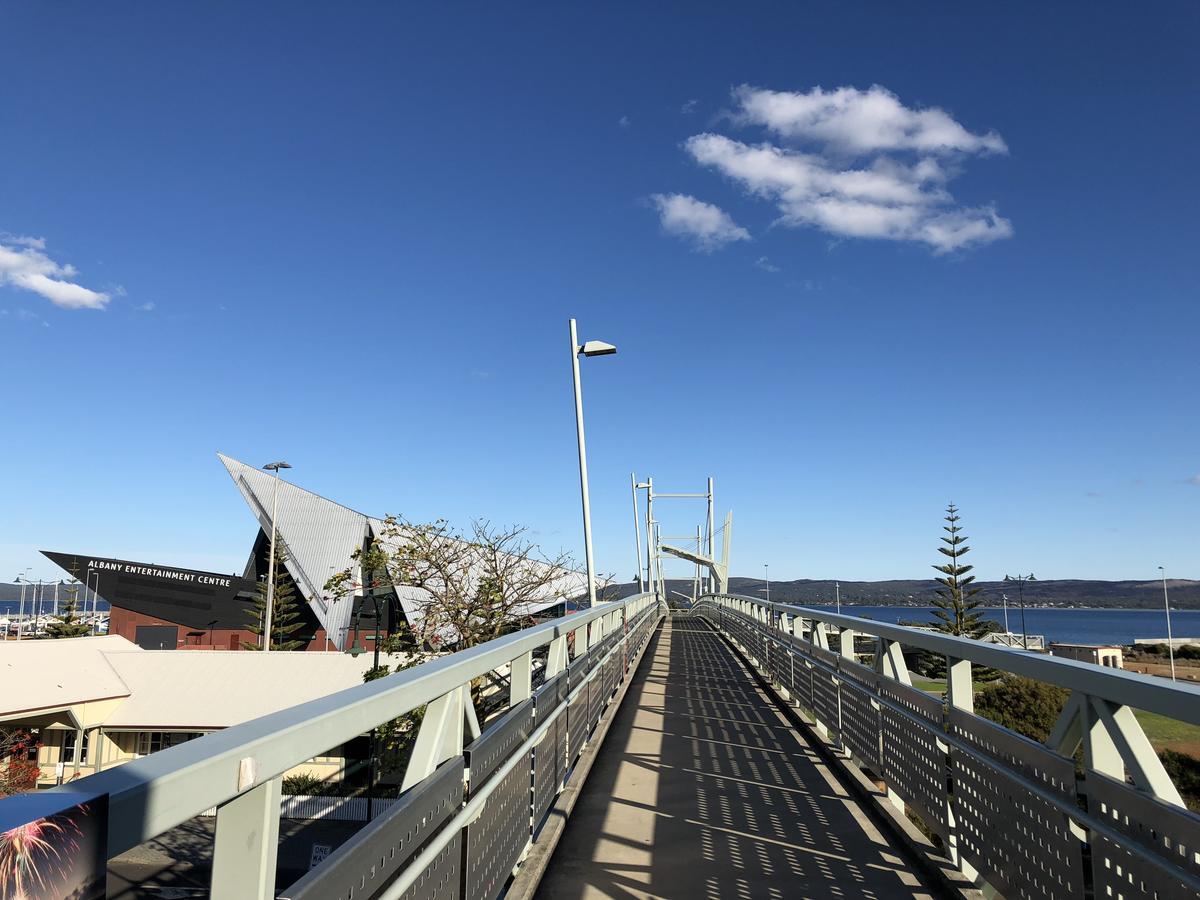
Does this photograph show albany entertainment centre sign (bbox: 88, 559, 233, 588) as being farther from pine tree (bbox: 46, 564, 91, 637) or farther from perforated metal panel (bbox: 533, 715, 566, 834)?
perforated metal panel (bbox: 533, 715, 566, 834)

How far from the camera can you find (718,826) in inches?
191

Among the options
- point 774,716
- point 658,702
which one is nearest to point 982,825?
point 774,716

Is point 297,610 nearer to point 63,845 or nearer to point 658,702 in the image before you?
point 658,702

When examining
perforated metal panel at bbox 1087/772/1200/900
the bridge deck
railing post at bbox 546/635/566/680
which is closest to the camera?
perforated metal panel at bbox 1087/772/1200/900

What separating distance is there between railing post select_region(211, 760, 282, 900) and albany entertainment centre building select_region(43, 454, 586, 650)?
51673 mm

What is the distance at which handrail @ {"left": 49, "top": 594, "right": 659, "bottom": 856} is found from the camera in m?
1.09

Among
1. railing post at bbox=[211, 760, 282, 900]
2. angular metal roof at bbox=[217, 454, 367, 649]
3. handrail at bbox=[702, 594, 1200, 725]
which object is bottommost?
railing post at bbox=[211, 760, 282, 900]

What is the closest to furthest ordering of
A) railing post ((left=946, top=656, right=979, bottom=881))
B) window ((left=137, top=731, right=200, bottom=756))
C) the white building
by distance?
1. railing post ((left=946, top=656, right=979, bottom=881))
2. the white building
3. window ((left=137, top=731, right=200, bottom=756))

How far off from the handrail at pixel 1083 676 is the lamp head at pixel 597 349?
9.74 metres

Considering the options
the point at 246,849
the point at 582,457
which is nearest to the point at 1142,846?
the point at 246,849

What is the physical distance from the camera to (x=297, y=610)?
58.9 m

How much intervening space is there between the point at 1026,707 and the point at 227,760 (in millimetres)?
29383

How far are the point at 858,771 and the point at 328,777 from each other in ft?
81.8

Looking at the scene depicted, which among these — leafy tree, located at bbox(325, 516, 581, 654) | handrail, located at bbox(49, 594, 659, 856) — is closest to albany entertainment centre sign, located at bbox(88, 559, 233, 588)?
leafy tree, located at bbox(325, 516, 581, 654)
